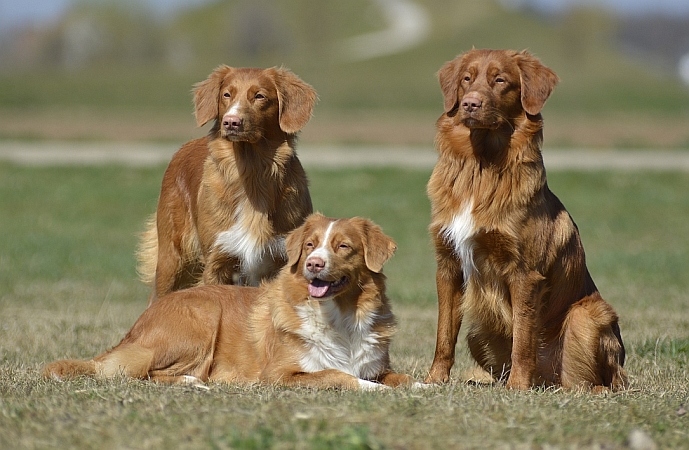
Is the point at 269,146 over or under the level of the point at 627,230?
over

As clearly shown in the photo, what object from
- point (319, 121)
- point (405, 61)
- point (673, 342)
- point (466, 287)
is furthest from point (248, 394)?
point (405, 61)

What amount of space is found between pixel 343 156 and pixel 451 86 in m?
17.3

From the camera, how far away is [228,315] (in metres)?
7.27

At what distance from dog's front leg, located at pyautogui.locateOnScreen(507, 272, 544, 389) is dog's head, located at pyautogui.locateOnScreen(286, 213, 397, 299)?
98 centimetres

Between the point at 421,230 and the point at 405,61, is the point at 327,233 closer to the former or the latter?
the point at 421,230

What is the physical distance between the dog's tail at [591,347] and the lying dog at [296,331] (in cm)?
125

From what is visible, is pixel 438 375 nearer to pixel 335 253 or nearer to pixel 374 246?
pixel 374 246

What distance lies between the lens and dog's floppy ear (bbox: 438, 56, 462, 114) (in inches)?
273

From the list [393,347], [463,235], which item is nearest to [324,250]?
[463,235]

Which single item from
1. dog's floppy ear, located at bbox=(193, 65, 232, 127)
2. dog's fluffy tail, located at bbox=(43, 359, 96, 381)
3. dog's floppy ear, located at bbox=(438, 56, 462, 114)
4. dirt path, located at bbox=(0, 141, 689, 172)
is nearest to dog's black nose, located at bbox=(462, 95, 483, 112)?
dog's floppy ear, located at bbox=(438, 56, 462, 114)

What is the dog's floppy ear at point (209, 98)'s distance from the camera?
25.6 feet

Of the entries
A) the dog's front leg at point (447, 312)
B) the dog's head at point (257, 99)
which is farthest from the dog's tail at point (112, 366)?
the dog's front leg at point (447, 312)

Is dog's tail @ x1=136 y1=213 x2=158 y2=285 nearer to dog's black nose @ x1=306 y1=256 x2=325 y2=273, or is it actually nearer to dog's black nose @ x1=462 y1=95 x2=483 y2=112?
dog's black nose @ x1=306 y1=256 x2=325 y2=273

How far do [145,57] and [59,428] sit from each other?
9917cm
